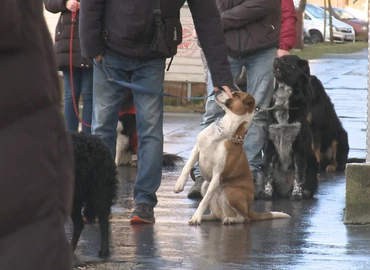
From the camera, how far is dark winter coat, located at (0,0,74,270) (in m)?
1.82

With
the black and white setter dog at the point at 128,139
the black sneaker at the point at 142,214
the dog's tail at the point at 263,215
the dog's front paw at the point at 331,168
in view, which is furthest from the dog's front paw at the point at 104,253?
the dog's front paw at the point at 331,168

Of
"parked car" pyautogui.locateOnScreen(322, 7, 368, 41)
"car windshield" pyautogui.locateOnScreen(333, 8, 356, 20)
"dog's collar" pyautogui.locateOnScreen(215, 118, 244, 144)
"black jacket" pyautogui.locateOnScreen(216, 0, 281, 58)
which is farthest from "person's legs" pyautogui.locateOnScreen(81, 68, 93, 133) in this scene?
"car windshield" pyautogui.locateOnScreen(333, 8, 356, 20)

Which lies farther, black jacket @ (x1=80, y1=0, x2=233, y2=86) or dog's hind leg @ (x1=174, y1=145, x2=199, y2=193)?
dog's hind leg @ (x1=174, y1=145, x2=199, y2=193)

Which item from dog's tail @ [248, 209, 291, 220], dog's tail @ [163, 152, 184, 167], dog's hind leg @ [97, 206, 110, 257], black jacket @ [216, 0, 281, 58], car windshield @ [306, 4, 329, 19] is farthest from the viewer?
car windshield @ [306, 4, 329, 19]

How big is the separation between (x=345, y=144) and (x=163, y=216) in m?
3.51

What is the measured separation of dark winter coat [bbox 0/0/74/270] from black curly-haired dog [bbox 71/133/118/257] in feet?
11.3

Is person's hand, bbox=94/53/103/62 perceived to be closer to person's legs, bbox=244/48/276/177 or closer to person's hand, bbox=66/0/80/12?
person's hand, bbox=66/0/80/12

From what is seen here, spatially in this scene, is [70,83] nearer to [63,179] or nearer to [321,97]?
[321,97]

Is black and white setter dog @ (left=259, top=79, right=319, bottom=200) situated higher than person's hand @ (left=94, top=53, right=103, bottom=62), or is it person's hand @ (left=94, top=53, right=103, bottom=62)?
person's hand @ (left=94, top=53, right=103, bottom=62)

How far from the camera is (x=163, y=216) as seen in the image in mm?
6910

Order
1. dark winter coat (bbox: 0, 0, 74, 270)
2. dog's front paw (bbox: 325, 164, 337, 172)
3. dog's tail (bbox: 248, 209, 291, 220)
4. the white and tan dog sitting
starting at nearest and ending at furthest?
dark winter coat (bbox: 0, 0, 74, 270) < the white and tan dog sitting < dog's tail (bbox: 248, 209, 291, 220) < dog's front paw (bbox: 325, 164, 337, 172)

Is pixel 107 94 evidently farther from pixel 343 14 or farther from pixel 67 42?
pixel 343 14

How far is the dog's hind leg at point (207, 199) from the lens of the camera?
668 cm

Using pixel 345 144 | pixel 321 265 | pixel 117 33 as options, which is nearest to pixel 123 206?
pixel 117 33
